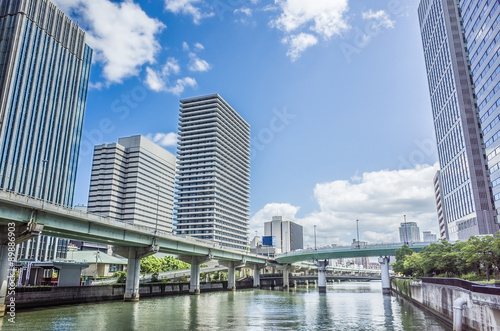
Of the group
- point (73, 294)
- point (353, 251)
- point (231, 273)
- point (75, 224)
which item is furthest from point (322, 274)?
point (75, 224)

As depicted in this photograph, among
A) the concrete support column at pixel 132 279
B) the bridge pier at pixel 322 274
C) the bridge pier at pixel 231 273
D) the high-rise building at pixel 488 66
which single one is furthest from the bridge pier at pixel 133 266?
the high-rise building at pixel 488 66

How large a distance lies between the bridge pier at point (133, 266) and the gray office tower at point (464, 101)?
253 ft

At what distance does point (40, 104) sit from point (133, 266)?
95.4 m

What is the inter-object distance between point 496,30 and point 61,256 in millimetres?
150002

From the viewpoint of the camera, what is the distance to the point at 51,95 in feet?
454

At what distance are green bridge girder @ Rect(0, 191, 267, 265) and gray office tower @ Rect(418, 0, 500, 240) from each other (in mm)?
74795

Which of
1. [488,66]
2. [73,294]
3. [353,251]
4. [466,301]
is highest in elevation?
[488,66]

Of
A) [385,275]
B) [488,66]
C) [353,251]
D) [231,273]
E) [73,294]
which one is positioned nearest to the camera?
[73,294]

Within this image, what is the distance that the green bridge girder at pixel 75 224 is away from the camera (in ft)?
132

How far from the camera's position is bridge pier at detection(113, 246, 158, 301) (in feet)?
213

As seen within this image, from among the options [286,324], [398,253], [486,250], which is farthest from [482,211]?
[286,324]

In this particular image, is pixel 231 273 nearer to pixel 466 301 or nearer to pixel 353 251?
pixel 353 251

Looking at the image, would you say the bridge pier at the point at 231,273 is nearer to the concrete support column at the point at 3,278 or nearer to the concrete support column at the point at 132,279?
the concrete support column at the point at 132,279

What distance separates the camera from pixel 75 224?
49.7 meters
